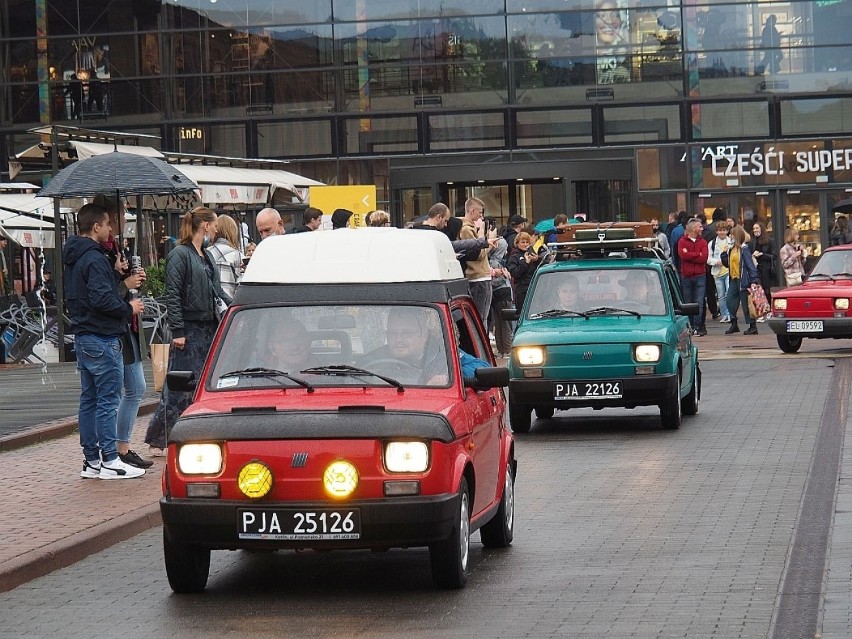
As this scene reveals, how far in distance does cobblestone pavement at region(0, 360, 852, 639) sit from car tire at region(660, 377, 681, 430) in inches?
65.2

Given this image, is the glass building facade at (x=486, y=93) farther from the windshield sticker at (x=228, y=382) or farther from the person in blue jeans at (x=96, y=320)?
the windshield sticker at (x=228, y=382)

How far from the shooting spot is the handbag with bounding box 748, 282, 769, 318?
3031 cm

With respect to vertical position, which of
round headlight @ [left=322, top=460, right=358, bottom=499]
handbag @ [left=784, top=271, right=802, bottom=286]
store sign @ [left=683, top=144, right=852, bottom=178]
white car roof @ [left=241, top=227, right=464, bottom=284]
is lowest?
round headlight @ [left=322, top=460, right=358, bottom=499]

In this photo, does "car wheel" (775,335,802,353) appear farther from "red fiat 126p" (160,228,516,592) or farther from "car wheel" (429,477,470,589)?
"car wheel" (429,477,470,589)

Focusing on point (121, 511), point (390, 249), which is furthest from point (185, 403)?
point (390, 249)

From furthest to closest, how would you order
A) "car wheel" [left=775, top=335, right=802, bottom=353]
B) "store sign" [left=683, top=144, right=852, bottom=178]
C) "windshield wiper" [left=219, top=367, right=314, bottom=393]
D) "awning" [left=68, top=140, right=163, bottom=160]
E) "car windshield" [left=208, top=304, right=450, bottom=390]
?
"store sign" [left=683, top=144, right=852, bottom=178]
"car wheel" [left=775, top=335, right=802, bottom=353]
"awning" [left=68, top=140, right=163, bottom=160]
"car windshield" [left=208, top=304, right=450, bottom=390]
"windshield wiper" [left=219, top=367, right=314, bottom=393]

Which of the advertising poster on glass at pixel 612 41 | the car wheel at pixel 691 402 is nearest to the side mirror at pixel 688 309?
the car wheel at pixel 691 402

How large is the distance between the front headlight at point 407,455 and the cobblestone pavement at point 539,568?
24.9 inches

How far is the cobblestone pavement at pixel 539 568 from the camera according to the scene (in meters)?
7.42

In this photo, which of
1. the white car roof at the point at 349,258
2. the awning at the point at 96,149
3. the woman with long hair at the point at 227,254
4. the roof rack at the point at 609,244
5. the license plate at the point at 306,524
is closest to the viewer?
the license plate at the point at 306,524

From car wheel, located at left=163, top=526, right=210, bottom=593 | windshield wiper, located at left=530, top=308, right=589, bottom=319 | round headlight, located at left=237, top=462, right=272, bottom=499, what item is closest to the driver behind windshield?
round headlight, located at left=237, top=462, right=272, bottom=499

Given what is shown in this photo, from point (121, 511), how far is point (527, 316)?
21.8 feet

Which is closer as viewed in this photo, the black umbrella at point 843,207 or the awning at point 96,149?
the awning at point 96,149

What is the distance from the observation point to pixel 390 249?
9055 millimetres
